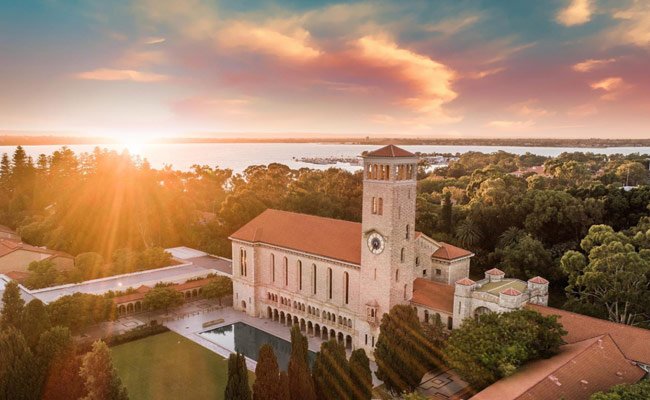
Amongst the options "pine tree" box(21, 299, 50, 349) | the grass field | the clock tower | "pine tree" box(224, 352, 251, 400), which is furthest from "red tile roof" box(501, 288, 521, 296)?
"pine tree" box(21, 299, 50, 349)

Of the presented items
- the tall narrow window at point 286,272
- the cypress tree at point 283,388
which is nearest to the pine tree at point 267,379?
the cypress tree at point 283,388

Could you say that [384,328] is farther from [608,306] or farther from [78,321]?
[78,321]

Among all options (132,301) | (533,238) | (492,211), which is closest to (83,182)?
(132,301)

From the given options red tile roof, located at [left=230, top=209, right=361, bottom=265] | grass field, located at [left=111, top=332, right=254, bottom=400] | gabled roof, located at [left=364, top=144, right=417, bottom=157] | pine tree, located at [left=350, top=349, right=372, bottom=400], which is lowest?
grass field, located at [left=111, top=332, right=254, bottom=400]

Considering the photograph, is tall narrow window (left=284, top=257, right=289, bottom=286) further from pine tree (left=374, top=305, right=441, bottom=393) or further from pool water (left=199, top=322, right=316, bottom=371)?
pine tree (left=374, top=305, right=441, bottom=393)

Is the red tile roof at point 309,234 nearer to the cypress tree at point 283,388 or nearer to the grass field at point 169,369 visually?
the grass field at point 169,369

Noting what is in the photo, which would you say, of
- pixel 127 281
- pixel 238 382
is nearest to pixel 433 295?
pixel 238 382
